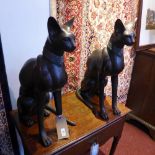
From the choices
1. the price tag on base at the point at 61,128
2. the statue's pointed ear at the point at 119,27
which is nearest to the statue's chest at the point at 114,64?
the statue's pointed ear at the point at 119,27

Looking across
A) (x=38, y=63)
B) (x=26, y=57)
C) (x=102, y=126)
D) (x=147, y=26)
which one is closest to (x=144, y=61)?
(x=147, y=26)

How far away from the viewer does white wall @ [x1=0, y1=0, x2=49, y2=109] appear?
3.18ft

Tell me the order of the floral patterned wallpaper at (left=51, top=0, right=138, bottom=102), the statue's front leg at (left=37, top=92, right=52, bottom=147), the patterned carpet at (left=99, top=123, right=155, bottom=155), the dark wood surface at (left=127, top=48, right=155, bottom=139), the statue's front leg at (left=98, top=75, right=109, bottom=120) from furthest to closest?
the dark wood surface at (left=127, top=48, right=155, bottom=139)
the patterned carpet at (left=99, top=123, right=155, bottom=155)
the floral patterned wallpaper at (left=51, top=0, right=138, bottom=102)
the statue's front leg at (left=98, top=75, right=109, bottom=120)
the statue's front leg at (left=37, top=92, right=52, bottom=147)

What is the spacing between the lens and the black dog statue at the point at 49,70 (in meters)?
0.73

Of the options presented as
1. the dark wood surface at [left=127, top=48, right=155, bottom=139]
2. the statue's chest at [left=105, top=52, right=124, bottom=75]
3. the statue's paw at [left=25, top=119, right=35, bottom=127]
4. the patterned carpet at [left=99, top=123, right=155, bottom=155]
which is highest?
the statue's chest at [left=105, top=52, right=124, bottom=75]

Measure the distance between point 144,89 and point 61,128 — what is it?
50.0 inches

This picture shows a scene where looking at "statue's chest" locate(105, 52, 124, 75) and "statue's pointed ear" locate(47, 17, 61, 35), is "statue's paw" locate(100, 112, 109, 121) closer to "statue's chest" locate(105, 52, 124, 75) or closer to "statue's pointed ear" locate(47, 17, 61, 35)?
"statue's chest" locate(105, 52, 124, 75)

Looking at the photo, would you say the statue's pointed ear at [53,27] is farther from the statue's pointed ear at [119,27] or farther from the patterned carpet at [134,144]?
the patterned carpet at [134,144]

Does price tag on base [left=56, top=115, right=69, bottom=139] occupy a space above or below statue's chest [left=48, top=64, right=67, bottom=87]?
below

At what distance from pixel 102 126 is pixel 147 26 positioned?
1.24 meters

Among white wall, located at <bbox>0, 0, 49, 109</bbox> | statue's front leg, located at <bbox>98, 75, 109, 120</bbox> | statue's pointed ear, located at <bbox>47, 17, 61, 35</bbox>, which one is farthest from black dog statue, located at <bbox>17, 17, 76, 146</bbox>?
statue's front leg, located at <bbox>98, 75, 109, 120</bbox>

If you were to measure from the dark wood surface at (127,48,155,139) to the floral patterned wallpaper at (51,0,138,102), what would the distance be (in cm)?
47

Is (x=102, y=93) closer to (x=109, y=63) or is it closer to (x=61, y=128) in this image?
(x=109, y=63)

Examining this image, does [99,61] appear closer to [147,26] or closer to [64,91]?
[64,91]
